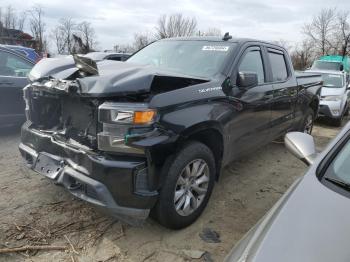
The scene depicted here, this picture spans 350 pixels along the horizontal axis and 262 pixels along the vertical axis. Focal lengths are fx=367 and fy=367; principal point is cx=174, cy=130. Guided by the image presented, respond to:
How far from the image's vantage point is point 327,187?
1972mm

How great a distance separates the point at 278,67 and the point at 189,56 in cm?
160

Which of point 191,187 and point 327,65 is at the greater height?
point 327,65

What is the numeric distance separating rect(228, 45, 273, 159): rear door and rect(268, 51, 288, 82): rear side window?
291 mm

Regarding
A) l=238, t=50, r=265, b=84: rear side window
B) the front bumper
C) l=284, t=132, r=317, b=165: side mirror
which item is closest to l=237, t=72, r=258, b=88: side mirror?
l=238, t=50, r=265, b=84: rear side window

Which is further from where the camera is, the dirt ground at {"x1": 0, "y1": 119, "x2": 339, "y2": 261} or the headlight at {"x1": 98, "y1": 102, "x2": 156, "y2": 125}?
the dirt ground at {"x1": 0, "y1": 119, "x2": 339, "y2": 261}

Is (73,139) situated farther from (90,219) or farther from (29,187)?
(29,187)

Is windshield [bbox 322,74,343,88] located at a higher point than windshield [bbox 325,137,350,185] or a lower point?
higher

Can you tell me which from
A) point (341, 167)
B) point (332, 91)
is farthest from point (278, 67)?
point (332, 91)

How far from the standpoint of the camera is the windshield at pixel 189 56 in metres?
3.90

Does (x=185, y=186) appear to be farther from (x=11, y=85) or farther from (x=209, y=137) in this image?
(x=11, y=85)

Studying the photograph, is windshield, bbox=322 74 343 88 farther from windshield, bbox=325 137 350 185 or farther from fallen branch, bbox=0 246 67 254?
fallen branch, bbox=0 246 67 254

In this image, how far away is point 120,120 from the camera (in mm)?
2783

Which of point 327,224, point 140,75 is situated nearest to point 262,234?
point 327,224

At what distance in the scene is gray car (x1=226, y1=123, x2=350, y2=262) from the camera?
5.10 feet
